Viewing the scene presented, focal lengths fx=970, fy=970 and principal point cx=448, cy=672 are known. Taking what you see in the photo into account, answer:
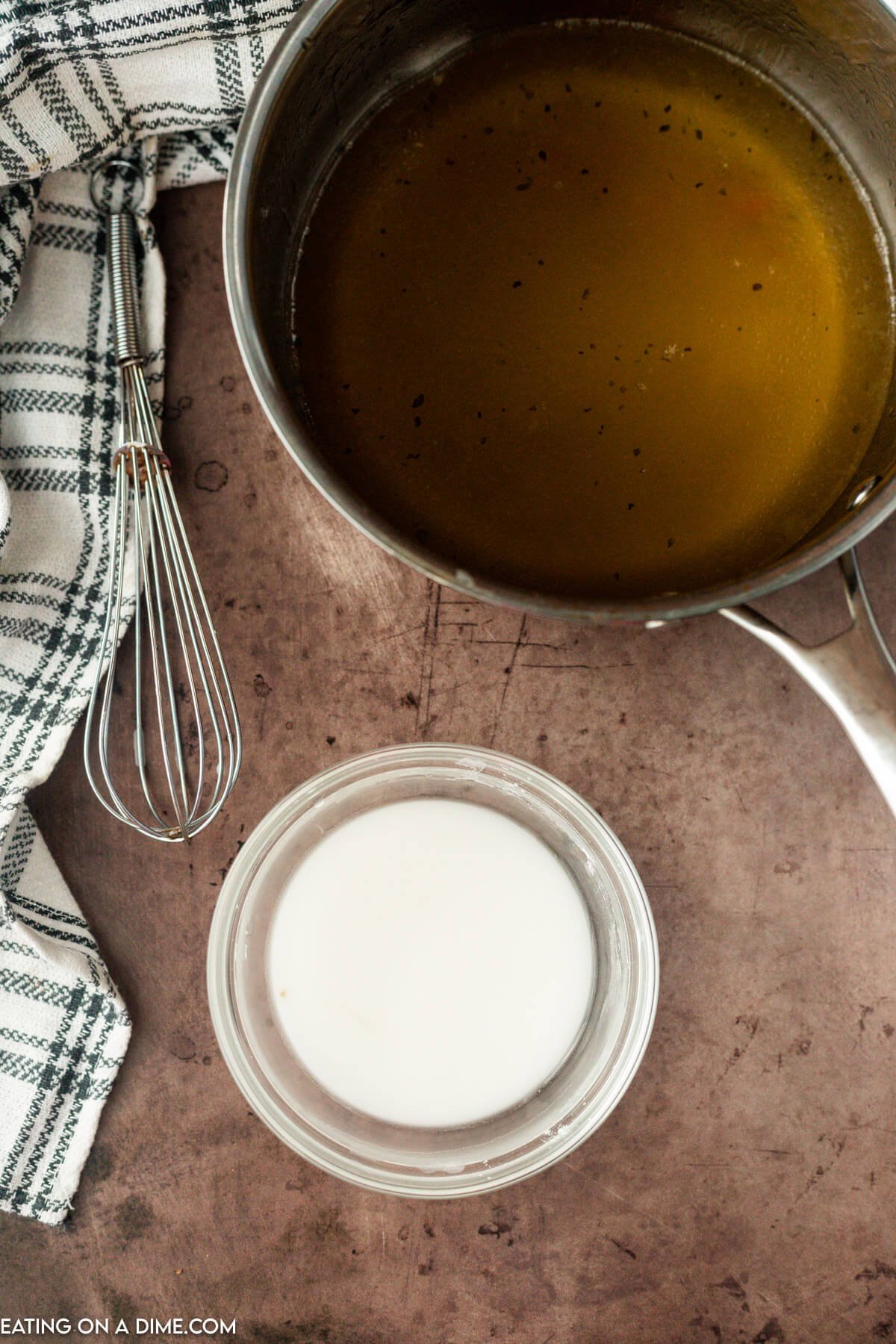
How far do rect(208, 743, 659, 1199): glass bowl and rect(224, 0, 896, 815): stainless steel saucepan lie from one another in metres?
0.16

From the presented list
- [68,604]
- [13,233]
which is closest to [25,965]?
[68,604]

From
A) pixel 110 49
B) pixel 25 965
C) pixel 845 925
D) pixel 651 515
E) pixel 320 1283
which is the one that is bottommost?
pixel 320 1283

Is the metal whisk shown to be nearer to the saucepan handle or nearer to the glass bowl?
the glass bowl

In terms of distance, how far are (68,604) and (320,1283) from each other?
425 millimetres

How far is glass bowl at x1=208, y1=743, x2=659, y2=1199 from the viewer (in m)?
0.55

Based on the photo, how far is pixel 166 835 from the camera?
57cm

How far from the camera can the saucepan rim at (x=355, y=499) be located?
0.42 meters

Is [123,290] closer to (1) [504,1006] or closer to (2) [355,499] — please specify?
(2) [355,499]

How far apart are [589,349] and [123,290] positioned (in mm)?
260

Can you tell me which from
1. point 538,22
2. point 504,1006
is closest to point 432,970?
point 504,1006

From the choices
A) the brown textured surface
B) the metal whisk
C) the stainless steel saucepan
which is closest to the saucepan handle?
the stainless steel saucepan

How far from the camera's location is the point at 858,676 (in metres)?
0.47

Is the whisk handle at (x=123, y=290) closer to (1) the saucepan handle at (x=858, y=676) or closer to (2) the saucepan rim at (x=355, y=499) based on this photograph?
(2) the saucepan rim at (x=355, y=499)

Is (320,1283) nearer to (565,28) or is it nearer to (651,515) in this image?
(651,515)
